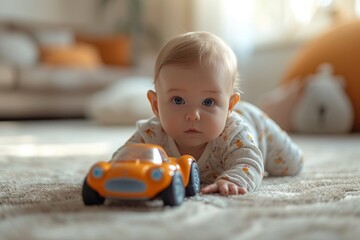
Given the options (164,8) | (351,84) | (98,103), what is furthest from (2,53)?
(351,84)

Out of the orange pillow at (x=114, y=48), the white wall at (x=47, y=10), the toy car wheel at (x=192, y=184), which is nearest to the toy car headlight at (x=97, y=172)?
the toy car wheel at (x=192, y=184)

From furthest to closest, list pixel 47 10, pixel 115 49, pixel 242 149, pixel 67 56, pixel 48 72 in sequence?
pixel 47 10, pixel 115 49, pixel 67 56, pixel 48 72, pixel 242 149

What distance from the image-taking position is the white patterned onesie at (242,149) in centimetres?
87

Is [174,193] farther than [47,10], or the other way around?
[47,10]

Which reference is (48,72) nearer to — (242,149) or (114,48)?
(114,48)

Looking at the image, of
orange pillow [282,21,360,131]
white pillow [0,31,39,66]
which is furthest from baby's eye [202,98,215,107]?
white pillow [0,31,39,66]

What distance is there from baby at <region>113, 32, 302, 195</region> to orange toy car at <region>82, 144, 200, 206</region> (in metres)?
0.12

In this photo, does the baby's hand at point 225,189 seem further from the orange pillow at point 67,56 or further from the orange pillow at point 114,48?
the orange pillow at point 114,48

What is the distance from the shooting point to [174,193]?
69 centimetres

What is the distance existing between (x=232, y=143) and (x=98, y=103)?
2.33 meters

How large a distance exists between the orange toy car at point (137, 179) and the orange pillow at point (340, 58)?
68.5 inches

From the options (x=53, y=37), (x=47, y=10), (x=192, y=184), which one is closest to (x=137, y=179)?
(x=192, y=184)

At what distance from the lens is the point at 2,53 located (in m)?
3.67

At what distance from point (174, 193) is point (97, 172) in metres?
0.11
